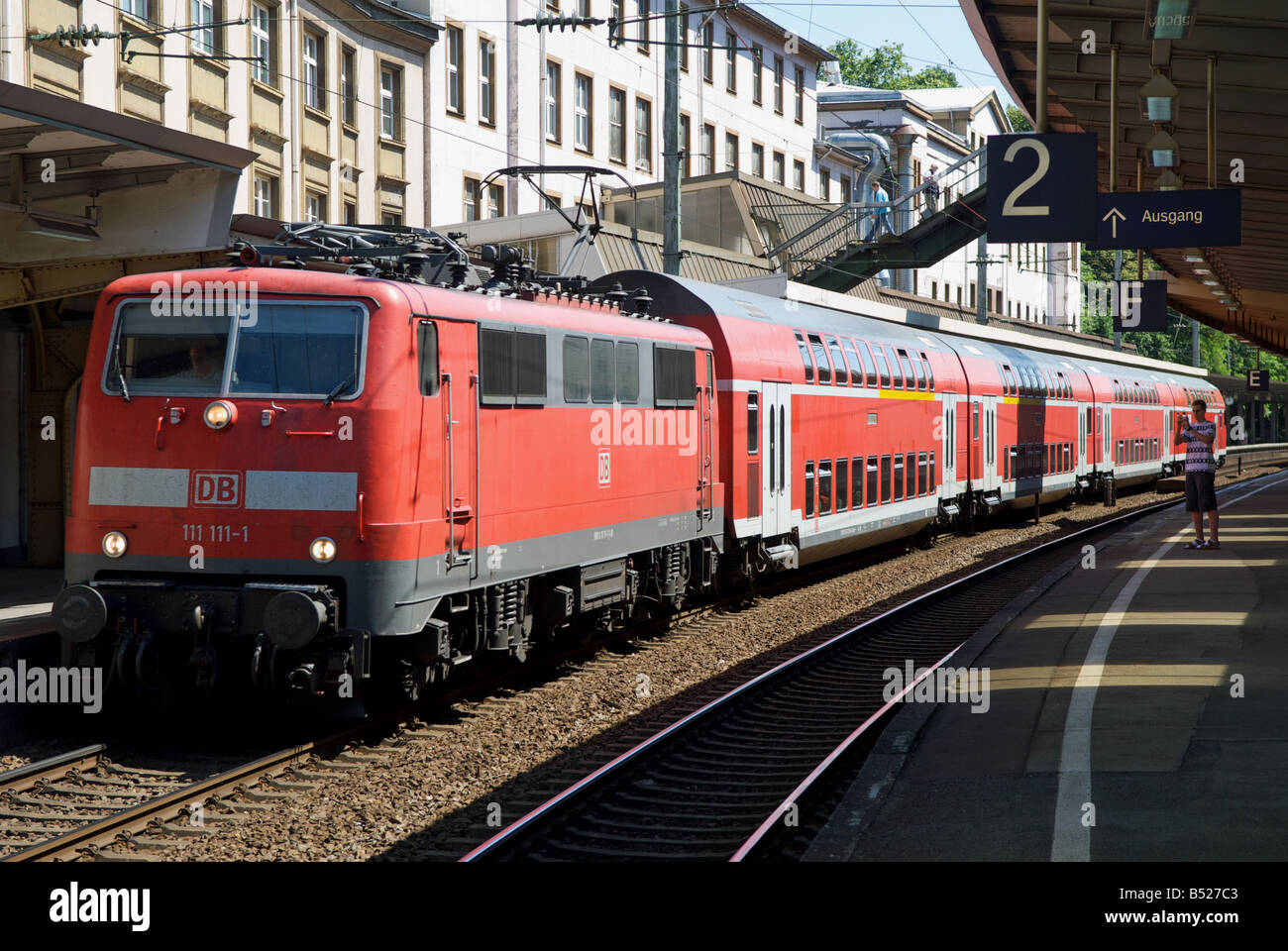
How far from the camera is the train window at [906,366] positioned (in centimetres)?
2242

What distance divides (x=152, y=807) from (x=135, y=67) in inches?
657

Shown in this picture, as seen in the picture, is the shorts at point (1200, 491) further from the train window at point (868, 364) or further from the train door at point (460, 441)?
the train door at point (460, 441)

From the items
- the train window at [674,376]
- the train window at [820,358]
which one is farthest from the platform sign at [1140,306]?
the train window at [674,376]

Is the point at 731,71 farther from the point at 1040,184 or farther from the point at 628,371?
the point at 628,371

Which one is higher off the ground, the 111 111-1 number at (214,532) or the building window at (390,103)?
the building window at (390,103)

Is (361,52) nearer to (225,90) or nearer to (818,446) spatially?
(225,90)

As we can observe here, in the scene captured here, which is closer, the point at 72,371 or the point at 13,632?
the point at 13,632

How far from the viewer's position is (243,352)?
32.0 ft

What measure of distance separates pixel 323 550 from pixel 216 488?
84 cm

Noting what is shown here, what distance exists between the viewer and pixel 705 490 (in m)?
15.5

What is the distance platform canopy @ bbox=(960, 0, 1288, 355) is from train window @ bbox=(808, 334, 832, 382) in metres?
3.78

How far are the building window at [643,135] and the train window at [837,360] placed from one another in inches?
916

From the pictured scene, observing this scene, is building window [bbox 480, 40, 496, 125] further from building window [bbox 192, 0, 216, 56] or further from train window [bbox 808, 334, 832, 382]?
train window [bbox 808, 334, 832, 382]
